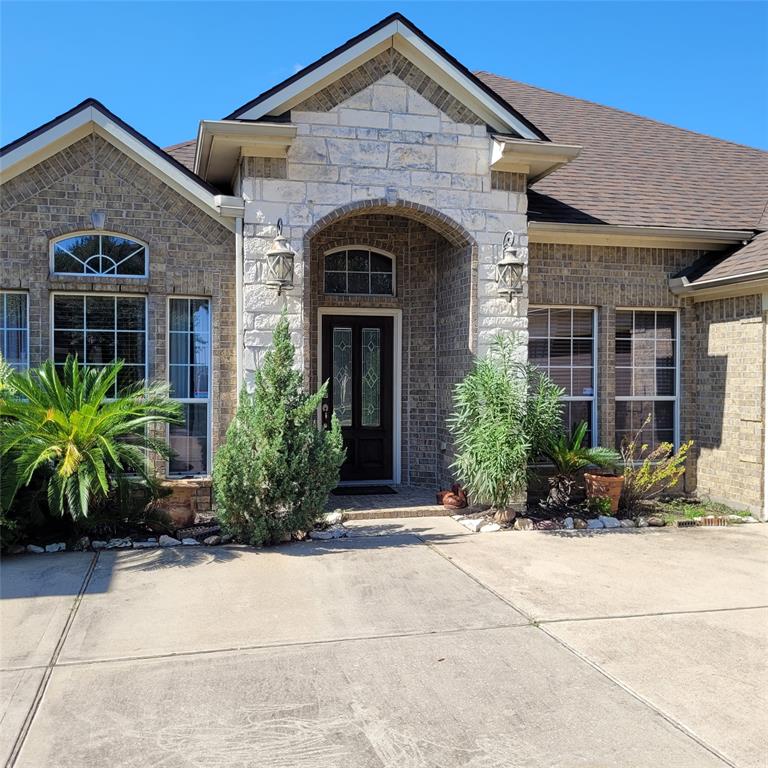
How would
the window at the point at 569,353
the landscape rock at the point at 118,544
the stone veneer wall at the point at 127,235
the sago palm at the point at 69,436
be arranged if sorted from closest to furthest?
1. the sago palm at the point at 69,436
2. the landscape rock at the point at 118,544
3. the stone veneer wall at the point at 127,235
4. the window at the point at 569,353

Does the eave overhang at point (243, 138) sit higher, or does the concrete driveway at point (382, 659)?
the eave overhang at point (243, 138)

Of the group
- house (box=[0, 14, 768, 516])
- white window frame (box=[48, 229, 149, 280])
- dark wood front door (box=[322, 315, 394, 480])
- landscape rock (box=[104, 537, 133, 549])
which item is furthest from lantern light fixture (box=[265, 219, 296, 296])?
landscape rock (box=[104, 537, 133, 549])

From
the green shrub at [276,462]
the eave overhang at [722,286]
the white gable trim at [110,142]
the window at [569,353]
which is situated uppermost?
the white gable trim at [110,142]

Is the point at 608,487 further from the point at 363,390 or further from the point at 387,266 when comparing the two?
the point at 387,266

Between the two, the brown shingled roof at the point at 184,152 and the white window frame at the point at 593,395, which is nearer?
the white window frame at the point at 593,395

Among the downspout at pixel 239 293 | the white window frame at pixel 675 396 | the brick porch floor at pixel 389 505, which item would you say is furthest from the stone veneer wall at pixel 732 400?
the downspout at pixel 239 293

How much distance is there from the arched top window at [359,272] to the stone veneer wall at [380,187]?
1633 mm

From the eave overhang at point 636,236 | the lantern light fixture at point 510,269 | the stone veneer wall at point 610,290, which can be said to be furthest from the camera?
the stone veneer wall at point 610,290

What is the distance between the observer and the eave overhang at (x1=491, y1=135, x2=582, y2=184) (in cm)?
870

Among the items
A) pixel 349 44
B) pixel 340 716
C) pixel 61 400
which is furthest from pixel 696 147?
pixel 340 716

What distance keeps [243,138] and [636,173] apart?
6.57 meters

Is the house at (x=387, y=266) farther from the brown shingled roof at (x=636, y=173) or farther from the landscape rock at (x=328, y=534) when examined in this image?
the landscape rock at (x=328, y=534)

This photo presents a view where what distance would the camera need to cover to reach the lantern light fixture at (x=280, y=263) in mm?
8273

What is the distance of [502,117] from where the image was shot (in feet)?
29.0
